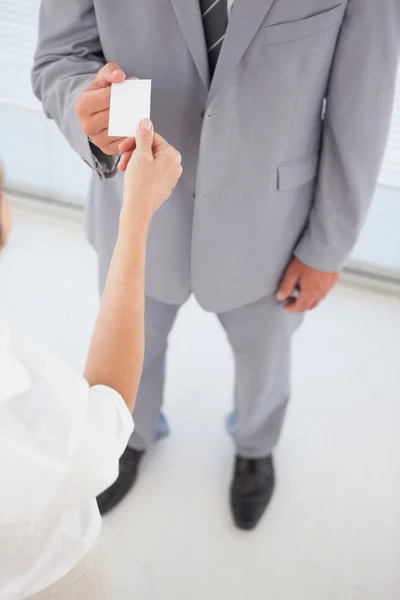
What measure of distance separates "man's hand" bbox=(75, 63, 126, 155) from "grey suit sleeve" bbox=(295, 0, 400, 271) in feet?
1.10

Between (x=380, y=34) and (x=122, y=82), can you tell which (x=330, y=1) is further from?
(x=122, y=82)

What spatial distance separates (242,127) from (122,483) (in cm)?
99

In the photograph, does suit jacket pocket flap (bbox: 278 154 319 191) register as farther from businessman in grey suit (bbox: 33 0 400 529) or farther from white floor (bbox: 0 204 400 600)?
white floor (bbox: 0 204 400 600)

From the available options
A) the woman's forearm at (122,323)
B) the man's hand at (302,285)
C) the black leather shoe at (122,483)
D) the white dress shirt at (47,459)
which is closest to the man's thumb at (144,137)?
the woman's forearm at (122,323)

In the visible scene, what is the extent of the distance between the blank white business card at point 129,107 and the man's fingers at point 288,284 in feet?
1.48

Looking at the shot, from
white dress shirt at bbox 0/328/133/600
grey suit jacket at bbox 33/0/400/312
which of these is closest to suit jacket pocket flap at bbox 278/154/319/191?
grey suit jacket at bbox 33/0/400/312

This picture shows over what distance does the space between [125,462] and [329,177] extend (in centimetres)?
93

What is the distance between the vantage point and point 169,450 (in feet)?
5.39

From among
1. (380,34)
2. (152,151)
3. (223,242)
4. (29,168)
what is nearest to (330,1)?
(380,34)

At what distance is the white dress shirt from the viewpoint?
23.0 inches

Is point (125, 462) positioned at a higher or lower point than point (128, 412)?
lower

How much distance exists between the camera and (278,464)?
1.62m

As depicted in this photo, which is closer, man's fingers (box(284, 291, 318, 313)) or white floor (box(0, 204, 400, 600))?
man's fingers (box(284, 291, 318, 313))

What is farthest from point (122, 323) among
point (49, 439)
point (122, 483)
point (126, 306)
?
point (122, 483)
